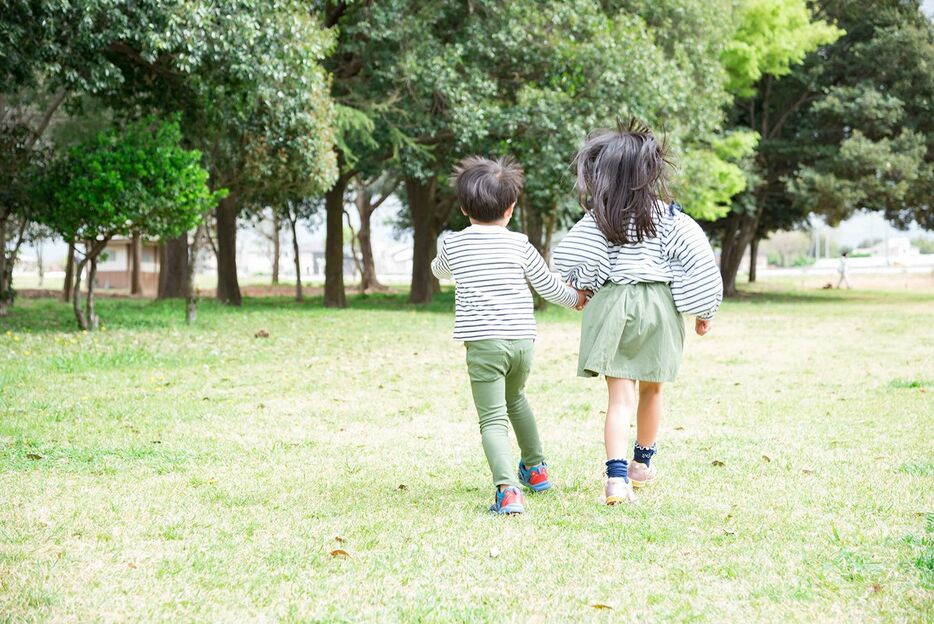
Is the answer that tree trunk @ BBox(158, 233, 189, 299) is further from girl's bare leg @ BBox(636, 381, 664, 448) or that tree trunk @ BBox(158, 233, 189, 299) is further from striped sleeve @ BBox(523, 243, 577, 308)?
striped sleeve @ BBox(523, 243, 577, 308)

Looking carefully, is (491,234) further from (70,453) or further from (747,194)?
(747,194)

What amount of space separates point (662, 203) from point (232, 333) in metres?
11.0

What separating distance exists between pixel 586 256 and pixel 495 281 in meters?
0.49

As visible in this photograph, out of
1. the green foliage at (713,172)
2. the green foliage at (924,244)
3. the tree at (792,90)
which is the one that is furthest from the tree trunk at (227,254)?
the green foliage at (924,244)

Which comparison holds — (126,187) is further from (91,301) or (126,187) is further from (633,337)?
(633,337)

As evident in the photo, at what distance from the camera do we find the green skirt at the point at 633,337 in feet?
14.6

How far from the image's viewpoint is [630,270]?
448 cm

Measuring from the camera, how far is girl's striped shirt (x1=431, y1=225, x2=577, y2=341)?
433 cm

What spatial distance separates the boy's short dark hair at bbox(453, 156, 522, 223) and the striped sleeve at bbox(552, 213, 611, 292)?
14.2 inches

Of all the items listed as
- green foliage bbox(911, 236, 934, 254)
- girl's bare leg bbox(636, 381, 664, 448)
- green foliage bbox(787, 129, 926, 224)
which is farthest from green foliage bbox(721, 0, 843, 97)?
green foliage bbox(911, 236, 934, 254)

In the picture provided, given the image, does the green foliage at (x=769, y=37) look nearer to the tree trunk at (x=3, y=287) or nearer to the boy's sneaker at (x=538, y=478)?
the tree trunk at (x=3, y=287)

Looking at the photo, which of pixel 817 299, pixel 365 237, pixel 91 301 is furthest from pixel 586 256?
pixel 365 237

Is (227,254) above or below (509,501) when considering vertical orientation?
above

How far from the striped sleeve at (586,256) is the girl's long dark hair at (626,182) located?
2.5 inches
